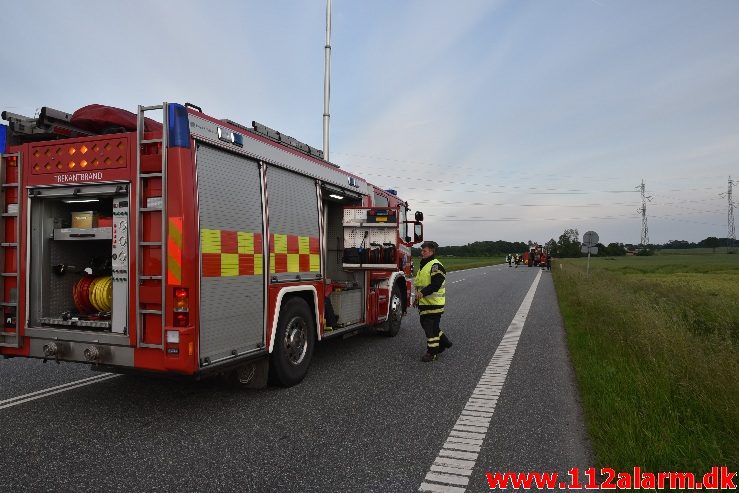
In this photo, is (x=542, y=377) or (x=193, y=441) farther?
(x=542, y=377)

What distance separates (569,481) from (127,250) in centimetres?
372

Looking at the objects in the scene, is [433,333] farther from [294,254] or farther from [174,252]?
[174,252]

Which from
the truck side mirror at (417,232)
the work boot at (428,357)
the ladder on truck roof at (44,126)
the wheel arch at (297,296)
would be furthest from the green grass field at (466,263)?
the ladder on truck roof at (44,126)

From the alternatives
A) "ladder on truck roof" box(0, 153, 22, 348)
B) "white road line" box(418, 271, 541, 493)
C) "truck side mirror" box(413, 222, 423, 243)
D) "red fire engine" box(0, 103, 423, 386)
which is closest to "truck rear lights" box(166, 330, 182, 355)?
"red fire engine" box(0, 103, 423, 386)

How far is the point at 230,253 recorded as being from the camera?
→ 13.7ft

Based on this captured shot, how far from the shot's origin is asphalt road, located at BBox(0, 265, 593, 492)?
9.89 feet

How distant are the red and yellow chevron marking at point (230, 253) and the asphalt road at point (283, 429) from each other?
1.26 m

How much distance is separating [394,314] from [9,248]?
18.1 feet

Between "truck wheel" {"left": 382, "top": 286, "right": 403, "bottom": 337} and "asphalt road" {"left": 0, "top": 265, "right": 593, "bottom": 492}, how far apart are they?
192 centimetres

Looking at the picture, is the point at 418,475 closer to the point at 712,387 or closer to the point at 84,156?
the point at 712,387

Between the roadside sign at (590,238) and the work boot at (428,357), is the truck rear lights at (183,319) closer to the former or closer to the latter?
the work boot at (428,357)

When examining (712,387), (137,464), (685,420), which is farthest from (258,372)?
(712,387)

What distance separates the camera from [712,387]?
430 cm

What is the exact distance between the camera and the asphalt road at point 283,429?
302cm
